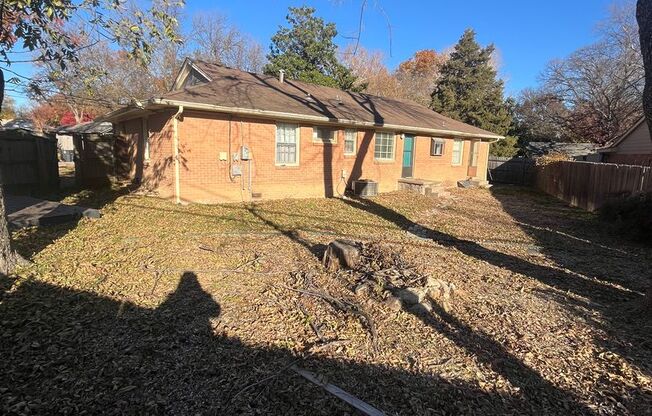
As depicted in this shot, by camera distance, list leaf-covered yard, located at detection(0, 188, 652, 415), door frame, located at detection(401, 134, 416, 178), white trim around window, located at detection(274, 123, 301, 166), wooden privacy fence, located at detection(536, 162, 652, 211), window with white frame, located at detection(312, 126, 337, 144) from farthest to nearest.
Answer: door frame, located at detection(401, 134, 416, 178)
window with white frame, located at detection(312, 126, 337, 144)
white trim around window, located at detection(274, 123, 301, 166)
wooden privacy fence, located at detection(536, 162, 652, 211)
leaf-covered yard, located at detection(0, 188, 652, 415)

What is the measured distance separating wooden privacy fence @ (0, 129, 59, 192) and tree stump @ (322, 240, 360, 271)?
10580mm

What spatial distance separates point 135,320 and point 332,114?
10.0 m

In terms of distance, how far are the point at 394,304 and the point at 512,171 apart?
2373 centimetres

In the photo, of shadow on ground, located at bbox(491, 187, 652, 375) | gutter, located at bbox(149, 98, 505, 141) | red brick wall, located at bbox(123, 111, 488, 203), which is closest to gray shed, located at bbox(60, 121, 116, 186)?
red brick wall, located at bbox(123, 111, 488, 203)

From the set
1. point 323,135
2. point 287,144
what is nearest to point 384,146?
point 323,135

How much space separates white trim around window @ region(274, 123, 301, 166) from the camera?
38.3 ft

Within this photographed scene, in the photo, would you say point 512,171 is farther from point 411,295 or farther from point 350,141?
point 411,295

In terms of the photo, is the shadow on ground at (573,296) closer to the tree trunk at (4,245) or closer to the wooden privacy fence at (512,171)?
the tree trunk at (4,245)

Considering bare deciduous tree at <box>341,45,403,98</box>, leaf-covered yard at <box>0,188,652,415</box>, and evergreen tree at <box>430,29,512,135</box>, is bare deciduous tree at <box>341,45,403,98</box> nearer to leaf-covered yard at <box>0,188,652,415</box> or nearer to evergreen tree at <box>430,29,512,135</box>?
evergreen tree at <box>430,29,512,135</box>

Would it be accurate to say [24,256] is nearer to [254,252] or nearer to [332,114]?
[254,252]

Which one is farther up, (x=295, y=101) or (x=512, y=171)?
(x=295, y=101)

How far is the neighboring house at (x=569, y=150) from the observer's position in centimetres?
2499

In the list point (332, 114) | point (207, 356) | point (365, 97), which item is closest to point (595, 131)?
point (365, 97)

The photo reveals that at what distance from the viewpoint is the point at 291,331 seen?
369 cm
